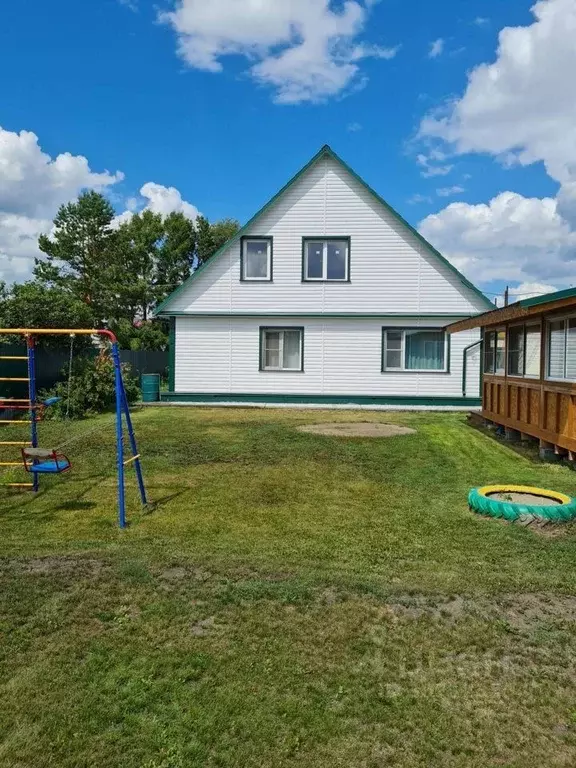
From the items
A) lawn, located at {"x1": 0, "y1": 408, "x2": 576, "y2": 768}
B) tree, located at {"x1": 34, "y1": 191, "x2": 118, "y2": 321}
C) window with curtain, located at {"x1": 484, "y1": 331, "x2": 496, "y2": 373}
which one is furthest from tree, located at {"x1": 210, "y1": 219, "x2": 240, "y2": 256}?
lawn, located at {"x1": 0, "y1": 408, "x2": 576, "y2": 768}

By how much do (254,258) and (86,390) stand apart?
678 centimetres

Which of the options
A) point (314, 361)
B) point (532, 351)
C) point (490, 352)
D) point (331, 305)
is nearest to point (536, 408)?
point (532, 351)

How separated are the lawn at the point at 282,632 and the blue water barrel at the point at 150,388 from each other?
11512mm

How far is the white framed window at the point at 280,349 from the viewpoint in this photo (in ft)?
62.2

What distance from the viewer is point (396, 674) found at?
3414 mm

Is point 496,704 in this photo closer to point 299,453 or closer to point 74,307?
point 299,453

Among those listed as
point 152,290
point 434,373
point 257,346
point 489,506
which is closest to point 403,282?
point 434,373

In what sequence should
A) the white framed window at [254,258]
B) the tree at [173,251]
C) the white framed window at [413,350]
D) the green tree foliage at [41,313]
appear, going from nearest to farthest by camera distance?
1. the green tree foliage at [41,313]
2. the white framed window at [413,350]
3. the white framed window at [254,258]
4. the tree at [173,251]

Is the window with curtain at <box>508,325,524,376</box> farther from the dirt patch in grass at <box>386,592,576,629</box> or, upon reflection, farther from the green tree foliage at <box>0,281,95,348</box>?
the green tree foliage at <box>0,281,95,348</box>

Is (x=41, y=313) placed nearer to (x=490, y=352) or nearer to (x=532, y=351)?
(x=490, y=352)

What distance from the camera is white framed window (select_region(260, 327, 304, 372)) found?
62.2ft

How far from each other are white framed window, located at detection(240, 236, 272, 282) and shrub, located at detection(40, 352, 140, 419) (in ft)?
16.9

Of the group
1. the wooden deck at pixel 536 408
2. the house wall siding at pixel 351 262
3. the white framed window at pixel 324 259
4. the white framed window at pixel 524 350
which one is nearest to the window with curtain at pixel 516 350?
the white framed window at pixel 524 350

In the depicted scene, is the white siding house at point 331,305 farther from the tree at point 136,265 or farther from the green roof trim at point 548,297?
the tree at point 136,265
